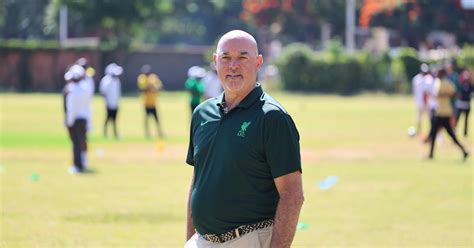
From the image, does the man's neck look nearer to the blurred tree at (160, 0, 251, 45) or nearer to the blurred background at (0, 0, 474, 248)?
the blurred background at (0, 0, 474, 248)

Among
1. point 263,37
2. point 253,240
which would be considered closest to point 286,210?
point 253,240

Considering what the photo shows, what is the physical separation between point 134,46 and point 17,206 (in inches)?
2395

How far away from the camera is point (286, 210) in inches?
237

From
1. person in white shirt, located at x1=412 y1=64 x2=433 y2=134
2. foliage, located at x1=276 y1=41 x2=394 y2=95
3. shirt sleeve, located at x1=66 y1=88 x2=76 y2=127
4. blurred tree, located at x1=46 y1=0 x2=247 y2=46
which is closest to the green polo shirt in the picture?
shirt sleeve, located at x1=66 y1=88 x2=76 y2=127

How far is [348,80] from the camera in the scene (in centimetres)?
7056

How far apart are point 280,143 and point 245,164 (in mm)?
264

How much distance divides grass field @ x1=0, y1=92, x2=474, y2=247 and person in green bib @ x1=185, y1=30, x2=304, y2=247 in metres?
6.73

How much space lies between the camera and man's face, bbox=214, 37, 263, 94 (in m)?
6.08

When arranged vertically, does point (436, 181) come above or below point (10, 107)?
above

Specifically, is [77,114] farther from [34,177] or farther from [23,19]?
[23,19]

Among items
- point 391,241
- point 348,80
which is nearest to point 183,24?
point 348,80

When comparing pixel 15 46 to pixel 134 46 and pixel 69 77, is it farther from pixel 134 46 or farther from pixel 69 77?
pixel 69 77

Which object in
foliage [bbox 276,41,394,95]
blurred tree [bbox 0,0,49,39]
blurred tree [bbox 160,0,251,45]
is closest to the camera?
foliage [bbox 276,41,394,95]

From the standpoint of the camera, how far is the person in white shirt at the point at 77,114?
70.6 ft
